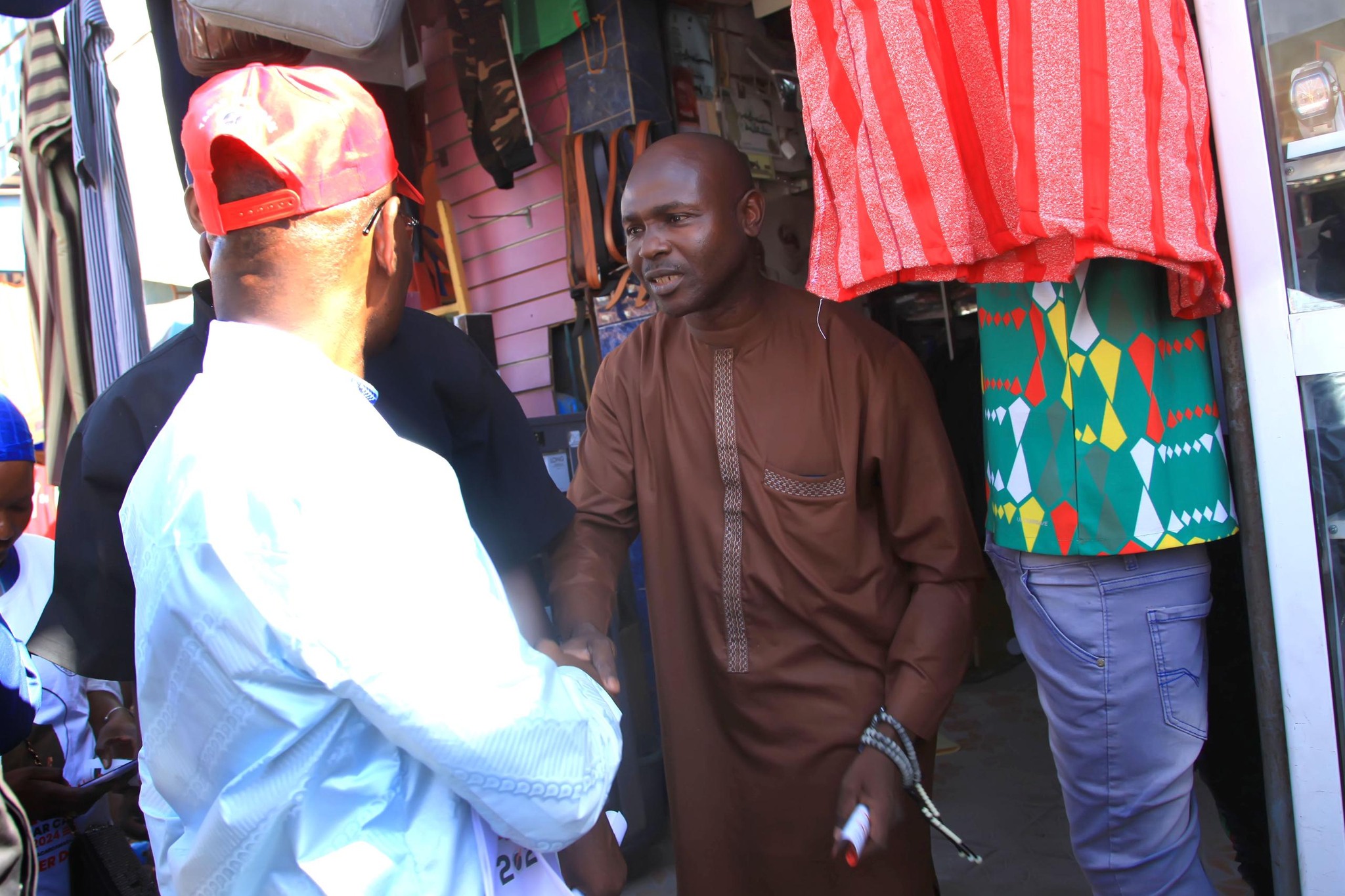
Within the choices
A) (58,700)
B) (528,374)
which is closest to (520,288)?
(528,374)

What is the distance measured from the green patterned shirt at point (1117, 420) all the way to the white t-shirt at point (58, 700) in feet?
7.59

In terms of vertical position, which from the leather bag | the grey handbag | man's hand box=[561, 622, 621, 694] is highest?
the leather bag

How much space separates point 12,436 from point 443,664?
79.6 inches

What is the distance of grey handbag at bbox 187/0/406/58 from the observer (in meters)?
2.96

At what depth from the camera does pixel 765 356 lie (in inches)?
82.7

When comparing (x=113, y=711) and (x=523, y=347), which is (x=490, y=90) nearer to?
(x=523, y=347)

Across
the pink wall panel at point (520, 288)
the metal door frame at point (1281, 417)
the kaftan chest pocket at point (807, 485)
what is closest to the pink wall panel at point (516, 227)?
the pink wall panel at point (520, 288)

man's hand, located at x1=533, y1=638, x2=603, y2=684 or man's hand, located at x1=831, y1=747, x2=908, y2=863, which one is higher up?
man's hand, located at x1=533, y1=638, x2=603, y2=684

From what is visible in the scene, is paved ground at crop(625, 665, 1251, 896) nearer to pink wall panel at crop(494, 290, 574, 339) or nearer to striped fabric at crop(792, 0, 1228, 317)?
striped fabric at crop(792, 0, 1228, 317)

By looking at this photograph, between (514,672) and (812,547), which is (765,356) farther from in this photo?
(514,672)

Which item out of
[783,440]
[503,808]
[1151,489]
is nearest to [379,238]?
[503,808]

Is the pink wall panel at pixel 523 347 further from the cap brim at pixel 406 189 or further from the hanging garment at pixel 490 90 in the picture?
the cap brim at pixel 406 189

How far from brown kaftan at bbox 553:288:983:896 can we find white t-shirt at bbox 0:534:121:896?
1378mm

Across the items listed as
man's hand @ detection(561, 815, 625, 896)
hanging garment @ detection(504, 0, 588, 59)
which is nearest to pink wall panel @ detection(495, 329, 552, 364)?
hanging garment @ detection(504, 0, 588, 59)
